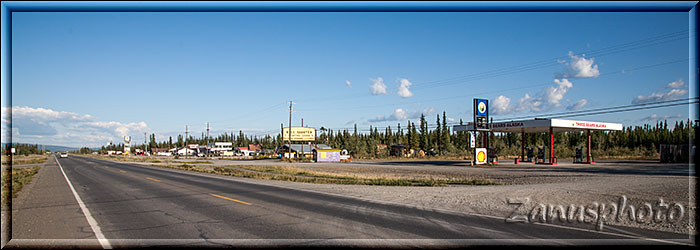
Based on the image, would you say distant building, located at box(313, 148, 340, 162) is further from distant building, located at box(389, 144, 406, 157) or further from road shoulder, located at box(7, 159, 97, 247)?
road shoulder, located at box(7, 159, 97, 247)

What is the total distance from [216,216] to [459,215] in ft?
21.4

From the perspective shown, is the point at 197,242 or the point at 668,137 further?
the point at 668,137

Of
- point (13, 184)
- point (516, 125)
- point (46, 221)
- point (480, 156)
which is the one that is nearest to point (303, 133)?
point (480, 156)

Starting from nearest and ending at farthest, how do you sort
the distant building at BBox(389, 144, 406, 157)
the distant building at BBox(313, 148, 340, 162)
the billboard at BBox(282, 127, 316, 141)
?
the distant building at BBox(313, 148, 340, 162) < the billboard at BBox(282, 127, 316, 141) < the distant building at BBox(389, 144, 406, 157)

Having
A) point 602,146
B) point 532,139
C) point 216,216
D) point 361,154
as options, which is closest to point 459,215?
point 216,216

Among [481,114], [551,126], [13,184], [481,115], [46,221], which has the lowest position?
[13,184]

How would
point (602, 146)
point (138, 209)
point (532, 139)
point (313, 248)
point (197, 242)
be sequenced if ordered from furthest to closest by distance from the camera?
point (532, 139) → point (602, 146) → point (138, 209) → point (197, 242) → point (313, 248)

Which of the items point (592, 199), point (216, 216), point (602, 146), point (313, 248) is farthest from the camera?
point (602, 146)

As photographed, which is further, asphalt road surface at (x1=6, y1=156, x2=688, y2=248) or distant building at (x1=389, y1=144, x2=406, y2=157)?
distant building at (x1=389, y1=144, x2=406, y2=157)

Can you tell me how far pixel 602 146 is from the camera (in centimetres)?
10700

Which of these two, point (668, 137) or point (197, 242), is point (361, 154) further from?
point (197, 242)

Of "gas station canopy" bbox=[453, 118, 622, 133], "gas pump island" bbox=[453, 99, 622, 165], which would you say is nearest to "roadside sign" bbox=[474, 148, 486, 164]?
"gas pump island" bbox=[453, 99, 622, 165]

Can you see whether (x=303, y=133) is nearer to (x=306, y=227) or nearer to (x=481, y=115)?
(x=481, y=115)

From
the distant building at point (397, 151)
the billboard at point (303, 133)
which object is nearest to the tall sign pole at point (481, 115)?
the billboard at point (303, 133)
